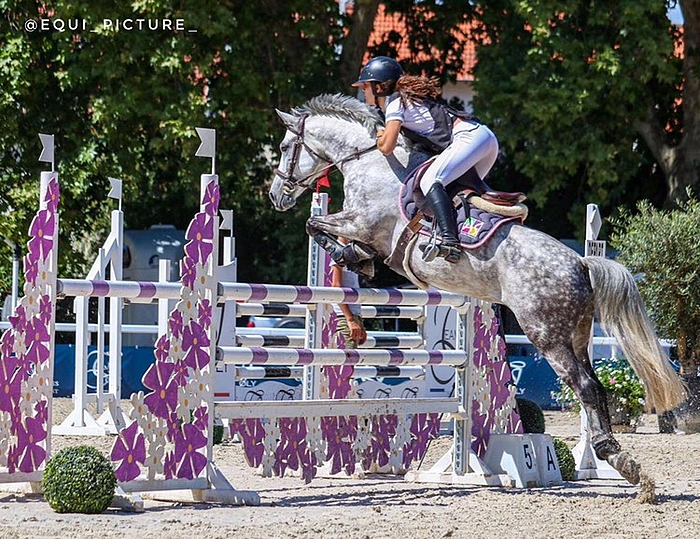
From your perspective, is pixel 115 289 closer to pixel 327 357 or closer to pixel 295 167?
pixel 327 357

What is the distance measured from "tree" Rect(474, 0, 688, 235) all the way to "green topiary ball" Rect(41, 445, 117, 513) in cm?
1093

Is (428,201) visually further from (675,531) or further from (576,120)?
(576,120)

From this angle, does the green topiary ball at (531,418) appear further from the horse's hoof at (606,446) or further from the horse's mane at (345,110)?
the horse's mane at (345,110)

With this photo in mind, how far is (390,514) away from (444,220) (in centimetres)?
158

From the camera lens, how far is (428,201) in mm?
6512

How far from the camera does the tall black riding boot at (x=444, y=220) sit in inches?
254

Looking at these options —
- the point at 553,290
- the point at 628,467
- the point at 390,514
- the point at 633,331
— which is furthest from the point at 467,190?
the point at 390,514

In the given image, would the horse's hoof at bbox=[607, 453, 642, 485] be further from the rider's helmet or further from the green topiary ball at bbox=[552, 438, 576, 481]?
Answer: the rider's helmet

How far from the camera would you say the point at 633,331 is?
21.3 feet

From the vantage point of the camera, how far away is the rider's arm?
6668mm

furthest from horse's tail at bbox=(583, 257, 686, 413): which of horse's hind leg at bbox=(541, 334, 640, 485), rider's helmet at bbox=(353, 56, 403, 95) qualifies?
rider's helmet at bbox=(353, 56, 403, 95)

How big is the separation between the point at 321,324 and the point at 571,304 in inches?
69.1

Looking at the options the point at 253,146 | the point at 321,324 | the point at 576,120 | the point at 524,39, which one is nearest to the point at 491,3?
the point at 524,39

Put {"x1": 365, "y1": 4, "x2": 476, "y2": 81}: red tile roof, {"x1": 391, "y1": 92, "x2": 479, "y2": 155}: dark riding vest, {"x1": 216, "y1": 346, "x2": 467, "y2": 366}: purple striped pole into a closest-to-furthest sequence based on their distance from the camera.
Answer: {"x1": 216, "y1": 346, "x2": 467, "y2": 366}: purple striped pole → {"x1": 391, "y1": 92, "x2": 479, "y2": 155}: dark riding vest → {"x1": 365, "y1": 4, "x2": 476, "y2": 81}: red tile roof
